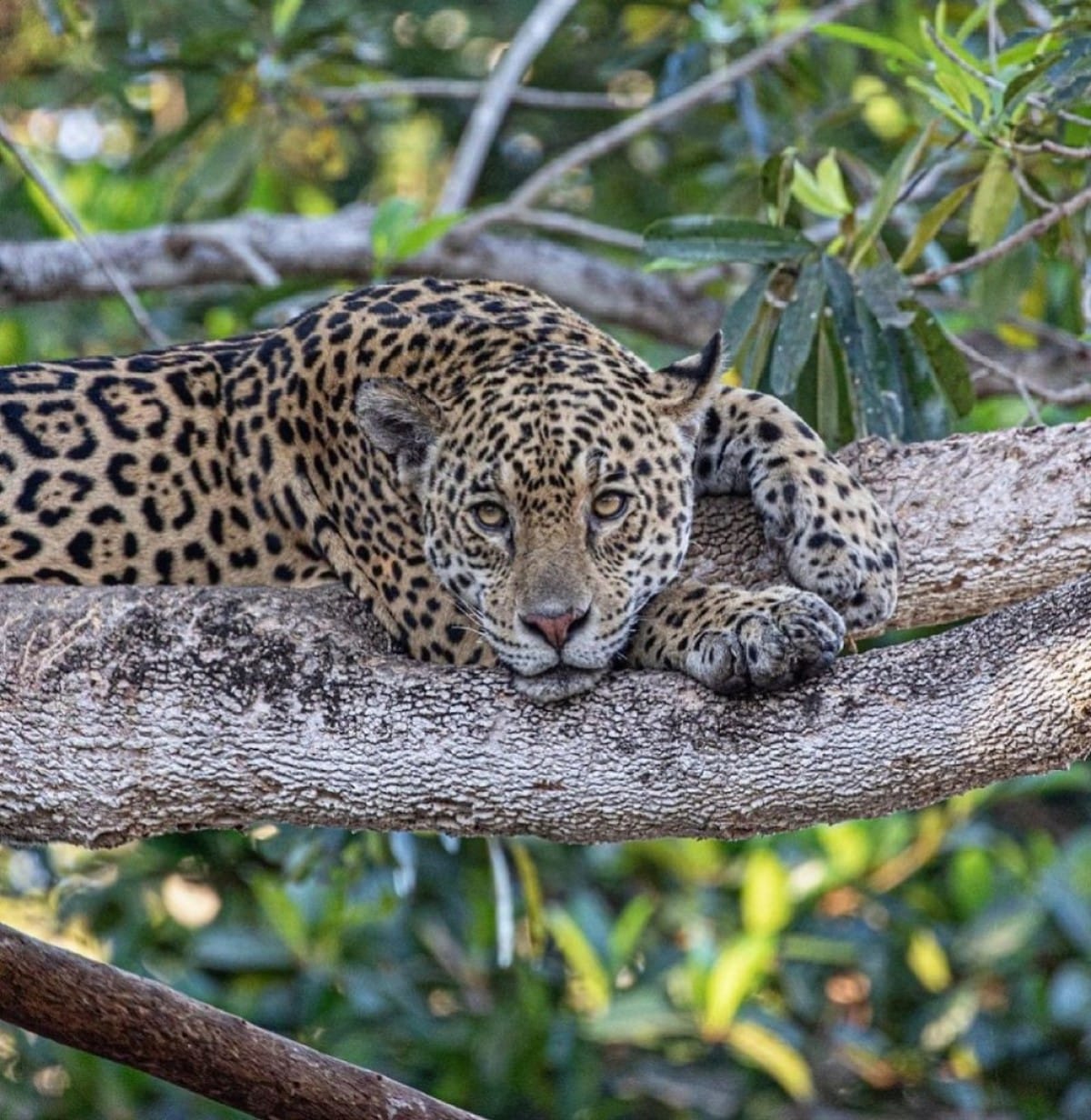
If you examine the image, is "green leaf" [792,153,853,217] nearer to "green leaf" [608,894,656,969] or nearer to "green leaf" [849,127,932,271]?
"green leaf" [849,127,932,271]

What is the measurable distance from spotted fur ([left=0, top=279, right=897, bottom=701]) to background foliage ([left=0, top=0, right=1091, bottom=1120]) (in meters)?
1.98

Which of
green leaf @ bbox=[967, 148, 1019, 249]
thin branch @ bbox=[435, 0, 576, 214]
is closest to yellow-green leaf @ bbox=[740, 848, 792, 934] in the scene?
thin branch @ bbox=[435, 0, 576, 214]

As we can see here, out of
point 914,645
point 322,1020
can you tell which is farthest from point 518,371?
point 322,1020

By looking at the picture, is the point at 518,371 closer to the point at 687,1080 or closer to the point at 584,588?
the point at 584,588

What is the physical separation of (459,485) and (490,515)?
0.15 m

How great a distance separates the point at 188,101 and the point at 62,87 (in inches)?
91.4

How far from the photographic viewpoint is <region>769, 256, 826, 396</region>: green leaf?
21.6ft

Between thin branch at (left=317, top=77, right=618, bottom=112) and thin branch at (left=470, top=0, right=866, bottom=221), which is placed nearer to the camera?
thin branch at (left=470, top=0, right=866, bottom=221)

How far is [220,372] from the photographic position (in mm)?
6535

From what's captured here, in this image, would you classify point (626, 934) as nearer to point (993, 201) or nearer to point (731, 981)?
point (731, 981)

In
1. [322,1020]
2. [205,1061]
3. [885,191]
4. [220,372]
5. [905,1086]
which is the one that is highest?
[885,191]

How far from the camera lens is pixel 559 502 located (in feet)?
18.1

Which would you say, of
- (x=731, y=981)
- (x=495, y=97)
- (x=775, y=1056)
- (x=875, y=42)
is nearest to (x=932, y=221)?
(x=875, y=42)

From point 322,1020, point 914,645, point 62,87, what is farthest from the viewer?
point 62,87
